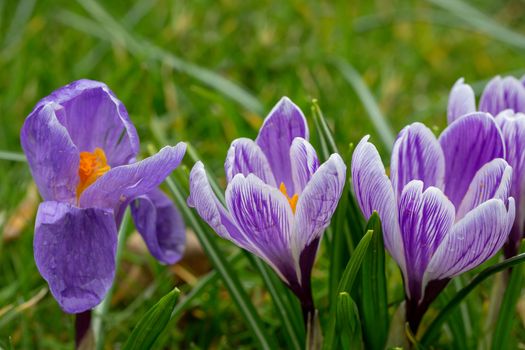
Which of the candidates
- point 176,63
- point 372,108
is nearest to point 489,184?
point 372,108

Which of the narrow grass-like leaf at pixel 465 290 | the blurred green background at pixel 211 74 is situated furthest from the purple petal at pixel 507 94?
the blurred green background at pixel 211 74

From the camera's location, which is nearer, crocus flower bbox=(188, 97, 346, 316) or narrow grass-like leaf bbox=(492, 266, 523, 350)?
crocus flower bbox=(188, 97, 346, 316)

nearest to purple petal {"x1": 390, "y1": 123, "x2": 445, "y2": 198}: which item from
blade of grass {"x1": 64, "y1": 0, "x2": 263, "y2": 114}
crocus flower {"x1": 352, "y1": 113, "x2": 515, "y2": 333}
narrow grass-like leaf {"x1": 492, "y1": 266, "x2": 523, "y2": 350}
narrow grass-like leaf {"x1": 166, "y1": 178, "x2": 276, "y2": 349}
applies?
crocus flower {"x1": 352, "y1": 113, "x2": 515, "y2": 333}

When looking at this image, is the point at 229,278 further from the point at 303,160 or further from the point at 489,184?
the point at 489,184

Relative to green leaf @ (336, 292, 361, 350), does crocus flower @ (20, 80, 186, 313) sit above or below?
above

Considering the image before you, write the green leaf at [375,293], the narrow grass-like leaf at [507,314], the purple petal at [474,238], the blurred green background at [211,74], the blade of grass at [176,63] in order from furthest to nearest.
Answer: the blade of grass at [176,63]
the blurred green background at [211,74]
the narrow grass-like leaf at [507,314]
the green leaf at [375,293]
the purple petal at [474,238]

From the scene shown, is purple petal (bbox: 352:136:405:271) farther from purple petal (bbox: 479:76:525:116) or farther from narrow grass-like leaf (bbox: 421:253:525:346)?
purple petal (bbox: 479:76:525:116)

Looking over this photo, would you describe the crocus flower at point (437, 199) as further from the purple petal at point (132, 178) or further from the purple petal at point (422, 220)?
the purple petal at point (132, 178)
